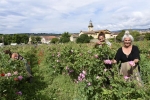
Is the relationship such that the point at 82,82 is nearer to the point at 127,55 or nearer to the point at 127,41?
the point at 127,55

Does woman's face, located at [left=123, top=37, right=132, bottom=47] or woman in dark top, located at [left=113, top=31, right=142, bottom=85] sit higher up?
woman's face, located at [left=123, top=37, right=132, bottom=47]

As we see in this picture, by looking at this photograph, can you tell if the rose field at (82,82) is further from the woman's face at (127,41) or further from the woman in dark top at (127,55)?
the woman's face at (127,41)

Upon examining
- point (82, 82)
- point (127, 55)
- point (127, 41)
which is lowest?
point (82, 82)

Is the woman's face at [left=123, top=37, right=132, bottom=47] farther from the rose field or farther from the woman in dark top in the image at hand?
the rose field

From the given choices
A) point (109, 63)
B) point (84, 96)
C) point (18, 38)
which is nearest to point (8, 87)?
point (84, 96)

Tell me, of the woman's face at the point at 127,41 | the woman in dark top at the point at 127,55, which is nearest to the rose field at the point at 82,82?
the woman in dark top at the point at 127,55

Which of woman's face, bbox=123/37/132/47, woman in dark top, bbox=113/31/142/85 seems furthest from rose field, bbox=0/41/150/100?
woman's face, bbox=123/37/132/47

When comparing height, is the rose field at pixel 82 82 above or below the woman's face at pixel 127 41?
below

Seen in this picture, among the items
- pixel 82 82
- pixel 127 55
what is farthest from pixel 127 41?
pixel 82 82

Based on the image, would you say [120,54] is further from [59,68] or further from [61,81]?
[59,68]

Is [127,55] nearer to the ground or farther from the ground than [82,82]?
farther from the ground

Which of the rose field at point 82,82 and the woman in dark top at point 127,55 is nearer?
Answer: the rose field at point 82,82

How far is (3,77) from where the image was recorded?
3904 millimetres

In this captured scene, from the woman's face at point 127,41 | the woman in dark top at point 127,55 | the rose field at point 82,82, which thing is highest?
the woman's face at point 127,41
